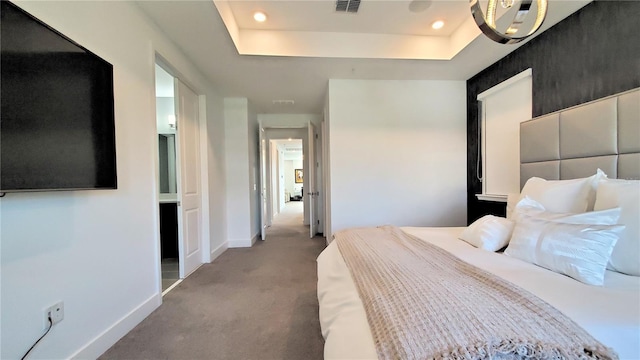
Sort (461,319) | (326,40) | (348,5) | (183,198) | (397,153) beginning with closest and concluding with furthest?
(461,319)
(348,5)
(326,40)
(183,198)
(397,153)

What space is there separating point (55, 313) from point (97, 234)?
0.46 metres

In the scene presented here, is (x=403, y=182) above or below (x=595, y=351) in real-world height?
above

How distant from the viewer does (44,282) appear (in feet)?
4.24

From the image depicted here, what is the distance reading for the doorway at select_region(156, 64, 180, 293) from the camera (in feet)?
10.8

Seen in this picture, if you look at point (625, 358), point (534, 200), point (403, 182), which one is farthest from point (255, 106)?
point (625, 358)

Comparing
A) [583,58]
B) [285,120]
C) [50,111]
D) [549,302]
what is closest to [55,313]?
[50,111]

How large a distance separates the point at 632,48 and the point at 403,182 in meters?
2.25

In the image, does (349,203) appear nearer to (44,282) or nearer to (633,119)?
(633,119)

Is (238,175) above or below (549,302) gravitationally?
above

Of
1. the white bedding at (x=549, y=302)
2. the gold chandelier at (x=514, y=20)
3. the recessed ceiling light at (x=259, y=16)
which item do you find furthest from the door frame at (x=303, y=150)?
the gold chandelier at (x=514, y=20)

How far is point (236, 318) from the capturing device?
2055mm

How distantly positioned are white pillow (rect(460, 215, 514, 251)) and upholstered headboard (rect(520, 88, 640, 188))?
0.75m

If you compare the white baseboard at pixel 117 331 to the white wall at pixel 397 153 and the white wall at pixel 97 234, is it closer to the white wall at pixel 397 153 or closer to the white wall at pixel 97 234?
the white wall at pixel 97 234

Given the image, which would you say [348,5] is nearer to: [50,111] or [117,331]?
[50,111]
